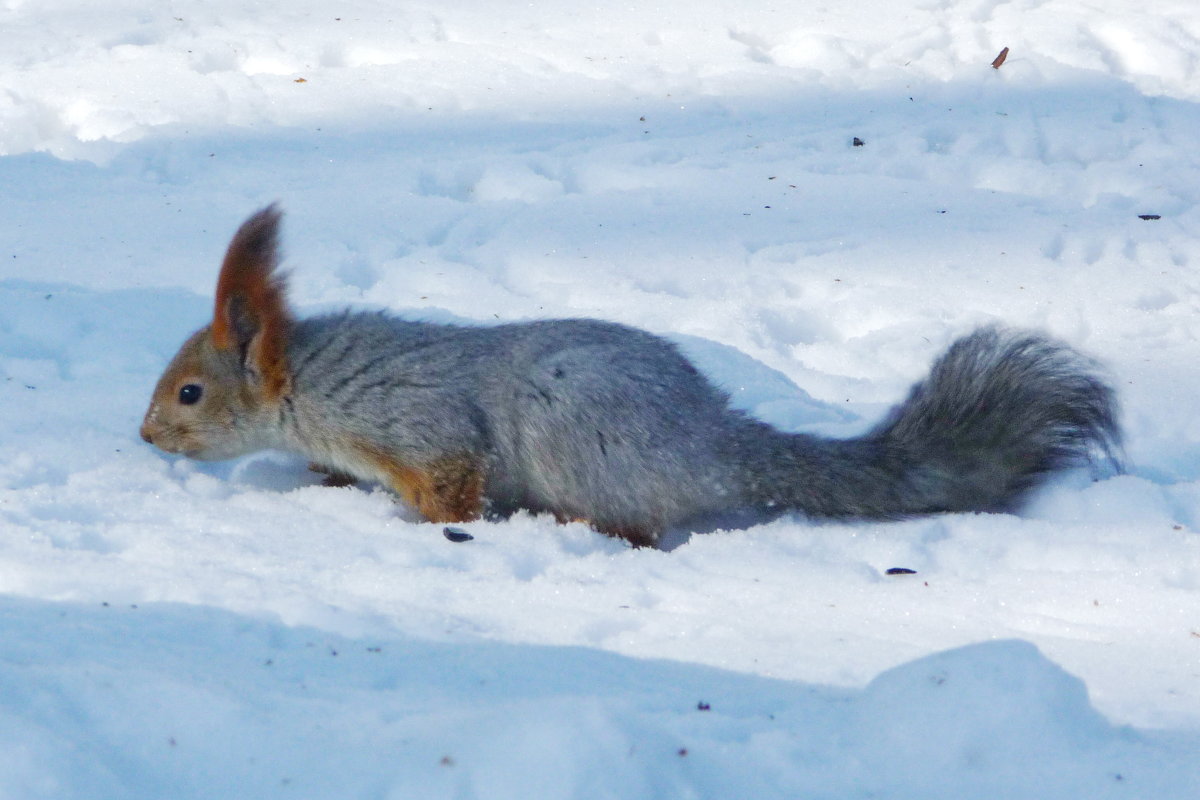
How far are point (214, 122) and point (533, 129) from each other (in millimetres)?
1792

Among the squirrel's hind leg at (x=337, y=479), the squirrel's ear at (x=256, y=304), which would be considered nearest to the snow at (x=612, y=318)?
the squirrel's hind leg at (x=337, y=479)

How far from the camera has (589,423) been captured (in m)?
4.09

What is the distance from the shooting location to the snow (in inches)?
92.4

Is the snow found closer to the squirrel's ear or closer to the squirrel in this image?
the squirrel

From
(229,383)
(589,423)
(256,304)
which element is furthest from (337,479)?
(589,423)

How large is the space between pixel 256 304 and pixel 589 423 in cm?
121

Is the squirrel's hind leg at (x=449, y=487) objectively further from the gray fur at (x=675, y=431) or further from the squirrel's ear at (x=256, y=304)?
the squirrel's ear at (x=256, y=304)

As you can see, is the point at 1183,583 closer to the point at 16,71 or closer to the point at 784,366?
the point at 784,366

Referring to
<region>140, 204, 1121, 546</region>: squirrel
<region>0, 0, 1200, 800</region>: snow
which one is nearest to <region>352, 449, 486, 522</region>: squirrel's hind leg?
<region>140, 204, 1121, 546</region>: squirrel

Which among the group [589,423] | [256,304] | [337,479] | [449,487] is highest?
[256,304]

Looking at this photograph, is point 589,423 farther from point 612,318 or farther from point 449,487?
point 612,318

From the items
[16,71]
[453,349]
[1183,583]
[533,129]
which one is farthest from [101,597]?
[16,71]

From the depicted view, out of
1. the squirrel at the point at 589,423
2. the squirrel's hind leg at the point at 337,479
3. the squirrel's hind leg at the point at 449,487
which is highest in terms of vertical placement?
the squirrel at the point at 589,423

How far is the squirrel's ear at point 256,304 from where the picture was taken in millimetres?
4078
